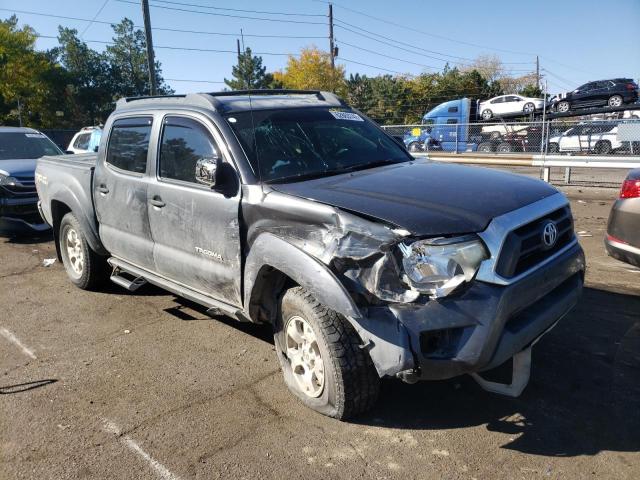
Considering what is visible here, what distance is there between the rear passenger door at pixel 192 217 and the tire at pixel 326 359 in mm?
585

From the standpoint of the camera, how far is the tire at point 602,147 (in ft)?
47.6

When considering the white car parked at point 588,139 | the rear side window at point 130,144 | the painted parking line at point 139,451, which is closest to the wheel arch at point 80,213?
the rear side window at point 130,144

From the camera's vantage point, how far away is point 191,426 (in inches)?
130

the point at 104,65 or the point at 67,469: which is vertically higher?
the point at 104,65

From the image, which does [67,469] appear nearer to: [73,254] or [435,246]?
[435,246]

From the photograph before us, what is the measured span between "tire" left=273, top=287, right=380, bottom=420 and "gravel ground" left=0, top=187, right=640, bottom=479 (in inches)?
5.6

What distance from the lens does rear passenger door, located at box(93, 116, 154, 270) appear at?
469 cm

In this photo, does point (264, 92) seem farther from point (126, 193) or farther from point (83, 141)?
point (83, 141)

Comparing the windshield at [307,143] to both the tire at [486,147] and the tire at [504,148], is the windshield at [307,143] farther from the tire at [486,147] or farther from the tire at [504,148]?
the tire at [486,147]

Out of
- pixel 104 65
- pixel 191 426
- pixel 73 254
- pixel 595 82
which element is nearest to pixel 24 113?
pixel 104 65

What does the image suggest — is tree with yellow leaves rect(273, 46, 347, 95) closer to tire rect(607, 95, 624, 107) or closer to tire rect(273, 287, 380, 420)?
tire rect(607, 95, 624, 107)

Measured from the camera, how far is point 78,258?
615cm

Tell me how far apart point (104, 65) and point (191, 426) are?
62.8 m

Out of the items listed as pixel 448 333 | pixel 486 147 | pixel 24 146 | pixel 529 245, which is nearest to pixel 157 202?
pixel 448 333
